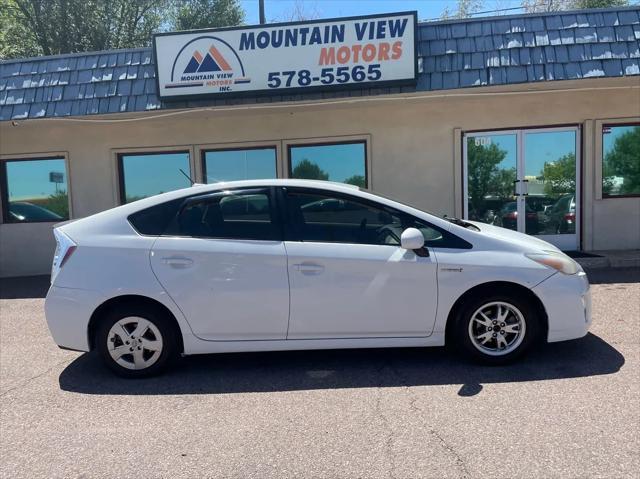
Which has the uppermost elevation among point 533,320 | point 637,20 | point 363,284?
point 637,20

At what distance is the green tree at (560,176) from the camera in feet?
29.2

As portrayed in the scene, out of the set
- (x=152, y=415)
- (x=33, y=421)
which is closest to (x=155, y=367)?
(x=152, y=415)

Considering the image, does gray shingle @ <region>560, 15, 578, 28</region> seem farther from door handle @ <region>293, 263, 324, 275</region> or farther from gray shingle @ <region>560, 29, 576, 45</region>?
door handle @ <region>293, 263, 324, 275</region>

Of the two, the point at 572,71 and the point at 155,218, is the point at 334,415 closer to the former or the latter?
the point at 155,218

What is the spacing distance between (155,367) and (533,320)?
3085mm

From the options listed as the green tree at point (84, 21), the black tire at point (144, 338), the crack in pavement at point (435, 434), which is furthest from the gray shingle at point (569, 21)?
the green tree at point (84, 21)

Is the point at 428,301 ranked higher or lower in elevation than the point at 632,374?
higher

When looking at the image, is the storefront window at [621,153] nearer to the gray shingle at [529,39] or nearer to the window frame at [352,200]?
the gray shingle at [529,39]

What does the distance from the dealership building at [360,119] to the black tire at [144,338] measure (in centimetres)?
489

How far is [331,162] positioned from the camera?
9273 mm

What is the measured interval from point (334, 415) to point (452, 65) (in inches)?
239

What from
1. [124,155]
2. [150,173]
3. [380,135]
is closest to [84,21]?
[124,155]

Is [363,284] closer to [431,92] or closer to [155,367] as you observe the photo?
[155,367]

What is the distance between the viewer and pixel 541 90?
794 centimetres
